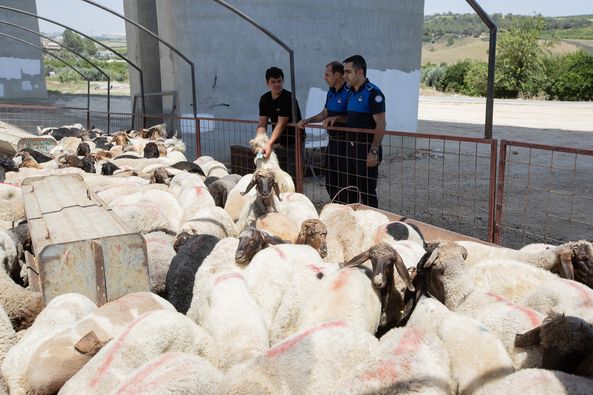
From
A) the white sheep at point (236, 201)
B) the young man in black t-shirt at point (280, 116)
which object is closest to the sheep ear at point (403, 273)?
the white sheep at point (236, 201)

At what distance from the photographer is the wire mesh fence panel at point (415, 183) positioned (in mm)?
6906

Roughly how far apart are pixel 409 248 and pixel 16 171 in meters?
7.59

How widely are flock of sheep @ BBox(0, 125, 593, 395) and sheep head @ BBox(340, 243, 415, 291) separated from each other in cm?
1

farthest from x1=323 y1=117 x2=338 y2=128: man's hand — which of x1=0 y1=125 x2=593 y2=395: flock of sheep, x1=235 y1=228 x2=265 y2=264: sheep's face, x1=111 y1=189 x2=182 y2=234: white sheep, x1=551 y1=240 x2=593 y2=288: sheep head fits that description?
x1=551 y1=240 x2=593 y2=288: sheep head

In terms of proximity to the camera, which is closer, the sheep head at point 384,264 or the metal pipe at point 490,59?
the sheep head at point 384,264

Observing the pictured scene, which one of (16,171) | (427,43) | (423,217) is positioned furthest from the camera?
(427,43)

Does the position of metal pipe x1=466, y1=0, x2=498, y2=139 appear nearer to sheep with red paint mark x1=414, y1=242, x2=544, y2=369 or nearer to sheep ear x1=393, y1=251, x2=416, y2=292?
sheep with red paint mark x1=414, y1=242, x2=544, y2=369

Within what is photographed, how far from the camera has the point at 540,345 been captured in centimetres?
296

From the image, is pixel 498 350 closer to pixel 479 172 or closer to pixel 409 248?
pixel 409 248

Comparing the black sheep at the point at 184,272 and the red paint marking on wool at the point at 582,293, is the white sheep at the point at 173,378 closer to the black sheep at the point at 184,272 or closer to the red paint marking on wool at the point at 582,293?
the black sheep at the point at 184,272

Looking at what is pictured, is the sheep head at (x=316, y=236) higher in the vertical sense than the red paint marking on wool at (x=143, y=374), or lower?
→ higher

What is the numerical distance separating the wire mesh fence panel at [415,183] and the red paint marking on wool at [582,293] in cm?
165

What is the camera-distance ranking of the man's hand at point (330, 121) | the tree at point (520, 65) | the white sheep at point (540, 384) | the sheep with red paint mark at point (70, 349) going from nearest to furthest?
the white sheep at point (540, 384), the sheep with red paint mark at point (70, 349), the man's hand at point (330, 121), the tree at point (520, 65)

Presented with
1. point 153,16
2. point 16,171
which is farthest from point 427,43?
point 16,171
